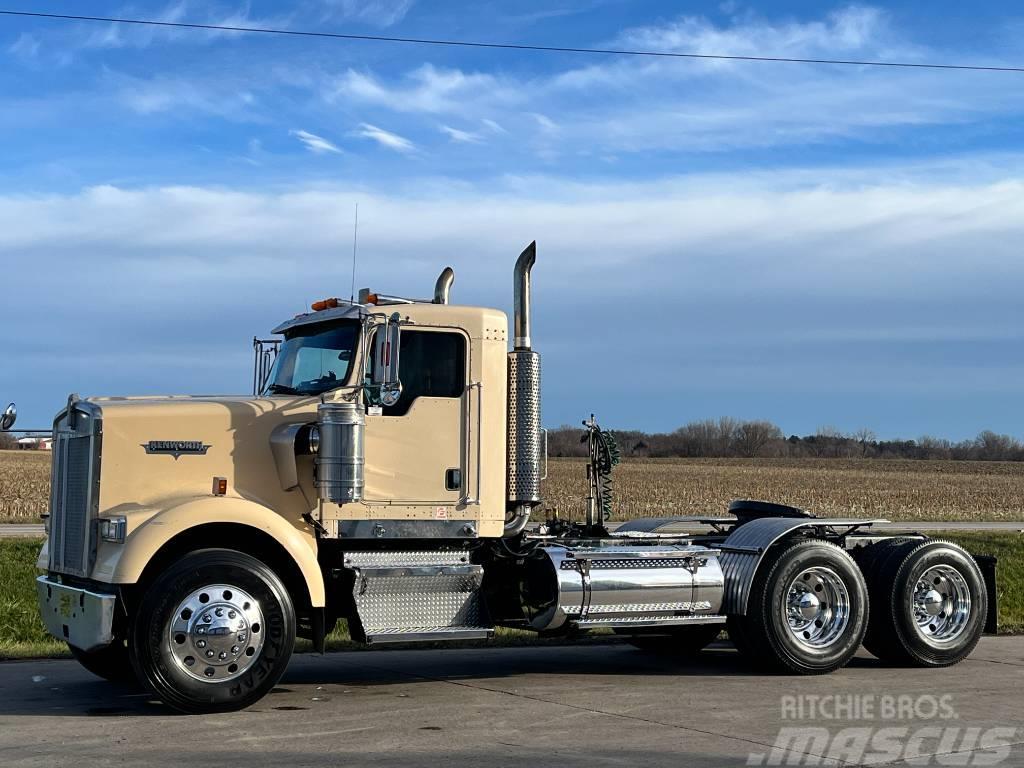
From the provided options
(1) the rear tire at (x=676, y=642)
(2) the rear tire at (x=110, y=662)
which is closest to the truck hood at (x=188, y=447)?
(2) the rear tire at (x=110, y=662)

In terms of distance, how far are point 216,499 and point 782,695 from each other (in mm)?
4656

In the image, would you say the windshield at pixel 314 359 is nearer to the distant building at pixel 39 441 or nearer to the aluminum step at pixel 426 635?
the distant building at pixel 39 441

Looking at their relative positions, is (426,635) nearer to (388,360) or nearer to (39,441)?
(388,360)

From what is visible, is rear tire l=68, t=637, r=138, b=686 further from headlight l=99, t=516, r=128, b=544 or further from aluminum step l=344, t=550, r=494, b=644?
aluminum step l=344, t=550, r=494, b=644

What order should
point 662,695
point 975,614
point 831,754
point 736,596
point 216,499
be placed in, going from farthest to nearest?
1. point 975,614
2. point 736,596
3. point 662,695
4. point 216,499
5. point 831,754

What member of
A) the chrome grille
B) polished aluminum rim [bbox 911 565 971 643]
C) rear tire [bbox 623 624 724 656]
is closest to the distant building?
the chrome grille

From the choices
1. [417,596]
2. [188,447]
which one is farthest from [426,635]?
[188,447]

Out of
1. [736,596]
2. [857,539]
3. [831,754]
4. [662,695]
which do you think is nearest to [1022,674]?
[857,539]

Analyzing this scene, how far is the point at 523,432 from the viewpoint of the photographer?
1070 cm

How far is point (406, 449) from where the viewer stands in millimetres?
10250

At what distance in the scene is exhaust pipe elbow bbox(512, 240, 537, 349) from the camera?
428 inches

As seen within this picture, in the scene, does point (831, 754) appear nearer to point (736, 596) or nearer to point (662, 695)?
point (662, 695)

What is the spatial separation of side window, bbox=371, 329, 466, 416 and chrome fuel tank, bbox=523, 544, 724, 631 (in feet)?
5.34

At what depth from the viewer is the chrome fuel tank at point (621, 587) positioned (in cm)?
1056
